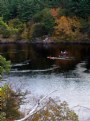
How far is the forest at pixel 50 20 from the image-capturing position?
9406cm

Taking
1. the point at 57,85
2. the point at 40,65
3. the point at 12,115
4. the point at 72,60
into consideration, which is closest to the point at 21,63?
the point at 40,65

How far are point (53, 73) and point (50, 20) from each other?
41278 mm

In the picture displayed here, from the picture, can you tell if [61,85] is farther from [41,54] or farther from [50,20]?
[50,20]

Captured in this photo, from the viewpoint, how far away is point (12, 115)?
25.6 m

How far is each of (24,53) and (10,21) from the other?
25275 mm

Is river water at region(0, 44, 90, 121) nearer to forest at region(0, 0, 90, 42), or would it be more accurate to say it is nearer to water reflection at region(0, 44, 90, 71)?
water reflection at region(0, 44, 90, 71)

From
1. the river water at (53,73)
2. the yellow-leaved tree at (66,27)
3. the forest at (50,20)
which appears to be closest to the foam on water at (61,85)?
the river water at (53,73)

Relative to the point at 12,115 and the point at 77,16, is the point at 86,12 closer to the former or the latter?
the point at 77,16

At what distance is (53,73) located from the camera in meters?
55.6

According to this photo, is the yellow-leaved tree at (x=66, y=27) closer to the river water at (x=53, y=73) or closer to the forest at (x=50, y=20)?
the forest at (x=50, y=20)

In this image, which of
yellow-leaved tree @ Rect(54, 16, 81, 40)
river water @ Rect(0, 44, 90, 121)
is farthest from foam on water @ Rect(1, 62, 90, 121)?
yellow-leaved tree @ Rect(54, 16, 81, 40)

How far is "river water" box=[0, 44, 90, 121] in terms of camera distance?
143 ft

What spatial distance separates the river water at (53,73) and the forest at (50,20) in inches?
440

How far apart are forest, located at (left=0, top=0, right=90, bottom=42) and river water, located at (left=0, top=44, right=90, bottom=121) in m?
11.2
